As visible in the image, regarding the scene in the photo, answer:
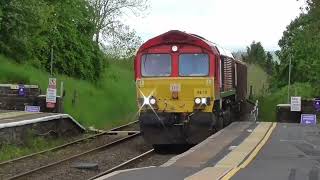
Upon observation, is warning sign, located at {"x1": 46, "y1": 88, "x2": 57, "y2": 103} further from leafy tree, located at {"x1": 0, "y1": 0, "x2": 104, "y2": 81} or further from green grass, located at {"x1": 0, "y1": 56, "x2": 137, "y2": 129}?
leafy tree, located at {"x1": 0, "y1": 0, "x2": 104, "y2": 81}

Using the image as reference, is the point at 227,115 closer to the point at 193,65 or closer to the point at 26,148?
the point at 193,65

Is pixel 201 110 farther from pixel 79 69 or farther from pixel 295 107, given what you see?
pixel 79 69

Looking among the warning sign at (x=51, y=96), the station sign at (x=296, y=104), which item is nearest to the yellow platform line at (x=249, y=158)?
the station sign at (x=296, y=104)

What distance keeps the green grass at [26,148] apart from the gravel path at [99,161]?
2.09 m

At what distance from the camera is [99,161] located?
17250 mm

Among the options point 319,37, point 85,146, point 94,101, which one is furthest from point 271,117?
point 85,146

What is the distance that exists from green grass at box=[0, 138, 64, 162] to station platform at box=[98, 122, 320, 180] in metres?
5.98

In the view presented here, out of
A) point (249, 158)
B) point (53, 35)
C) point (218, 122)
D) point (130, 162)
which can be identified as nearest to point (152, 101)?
point (218, 122)

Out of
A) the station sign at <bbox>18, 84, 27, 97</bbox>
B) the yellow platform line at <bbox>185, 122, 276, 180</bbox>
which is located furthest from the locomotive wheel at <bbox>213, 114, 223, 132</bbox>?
the station sign at <bbox>18, 84, 27, 97</bbox>

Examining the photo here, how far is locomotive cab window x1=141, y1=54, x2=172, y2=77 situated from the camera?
19.1 meters

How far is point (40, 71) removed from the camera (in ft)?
107

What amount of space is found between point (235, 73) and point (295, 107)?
9.63ft

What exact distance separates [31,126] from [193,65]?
5778mm

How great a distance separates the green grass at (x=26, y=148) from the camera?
59.7ft
